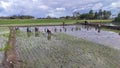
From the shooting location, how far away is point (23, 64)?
14281 millimetres

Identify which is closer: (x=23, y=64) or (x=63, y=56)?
(x=23, y=64)

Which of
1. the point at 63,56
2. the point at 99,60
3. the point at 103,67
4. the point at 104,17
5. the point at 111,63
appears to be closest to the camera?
the point at 103,67

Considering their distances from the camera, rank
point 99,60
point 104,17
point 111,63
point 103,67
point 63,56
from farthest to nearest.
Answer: point 104,17 → point 63,56 → point 99,60 → point 111,63 → point 103,67

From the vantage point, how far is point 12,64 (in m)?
13.6

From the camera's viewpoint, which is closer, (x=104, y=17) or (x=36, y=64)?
(x=36, y=64)

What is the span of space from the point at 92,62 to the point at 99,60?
904mm

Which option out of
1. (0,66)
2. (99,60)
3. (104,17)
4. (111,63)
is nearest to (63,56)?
(99,60)

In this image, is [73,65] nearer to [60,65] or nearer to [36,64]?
[60,65]

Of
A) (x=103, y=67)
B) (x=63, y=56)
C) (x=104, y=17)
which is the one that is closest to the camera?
(x=103, y=67)

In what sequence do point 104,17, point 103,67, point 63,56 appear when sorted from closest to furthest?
point 103,67
point 63,56
point 104,17

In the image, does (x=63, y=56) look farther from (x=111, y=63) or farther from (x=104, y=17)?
(x=104, y=17)

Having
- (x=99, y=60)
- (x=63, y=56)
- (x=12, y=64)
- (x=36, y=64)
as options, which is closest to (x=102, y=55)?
(x=99, y=60)

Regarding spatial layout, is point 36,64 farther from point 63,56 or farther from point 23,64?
point 63,56

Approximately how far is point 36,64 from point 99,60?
4.43 m
